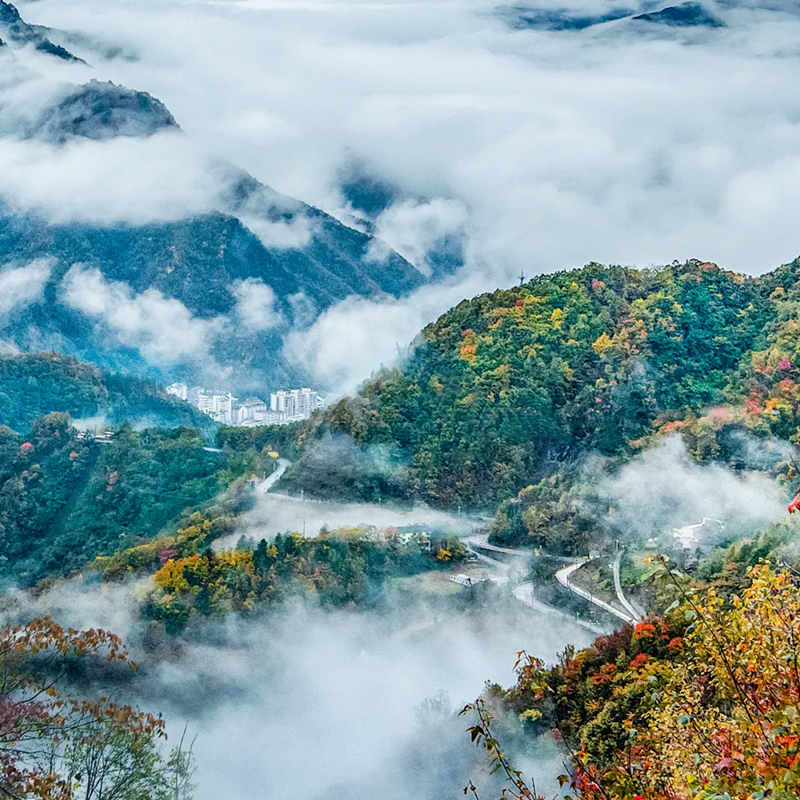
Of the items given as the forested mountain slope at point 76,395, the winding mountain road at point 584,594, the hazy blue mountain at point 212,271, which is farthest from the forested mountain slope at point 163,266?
the winding mountain road at point 584,594

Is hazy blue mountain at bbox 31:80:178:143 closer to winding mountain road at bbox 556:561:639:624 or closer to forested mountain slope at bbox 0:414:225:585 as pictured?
forested mountain slope at bbox 0:414:225:585

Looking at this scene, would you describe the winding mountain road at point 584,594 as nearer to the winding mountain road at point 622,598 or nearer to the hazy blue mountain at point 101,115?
the winding mountain road at point 622,598

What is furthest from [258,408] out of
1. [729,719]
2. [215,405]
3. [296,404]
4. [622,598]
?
[729,719]

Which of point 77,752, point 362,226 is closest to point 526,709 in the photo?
point 77,752

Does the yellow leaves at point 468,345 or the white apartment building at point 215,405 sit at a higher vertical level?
the yellow leaves at point 468,345

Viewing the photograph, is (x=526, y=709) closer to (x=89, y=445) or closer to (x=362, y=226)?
(x=89, y=445)

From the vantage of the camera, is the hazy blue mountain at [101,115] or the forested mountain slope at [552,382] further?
the hazy blue mountain at [101,115]

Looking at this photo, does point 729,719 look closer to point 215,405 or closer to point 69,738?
point 69,738

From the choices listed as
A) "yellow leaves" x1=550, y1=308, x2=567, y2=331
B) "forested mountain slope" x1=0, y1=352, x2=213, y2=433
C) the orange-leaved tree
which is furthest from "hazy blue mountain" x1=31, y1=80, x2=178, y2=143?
the orange-leaved tree

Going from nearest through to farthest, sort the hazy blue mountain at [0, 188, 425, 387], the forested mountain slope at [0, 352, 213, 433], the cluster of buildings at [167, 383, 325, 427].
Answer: the forested mountain slope at [0, 352, 213, 433] → the cluster of buildings at [167, 383, 325, 427] → the hazy blue mountain at [0, 188, 425, 387]
